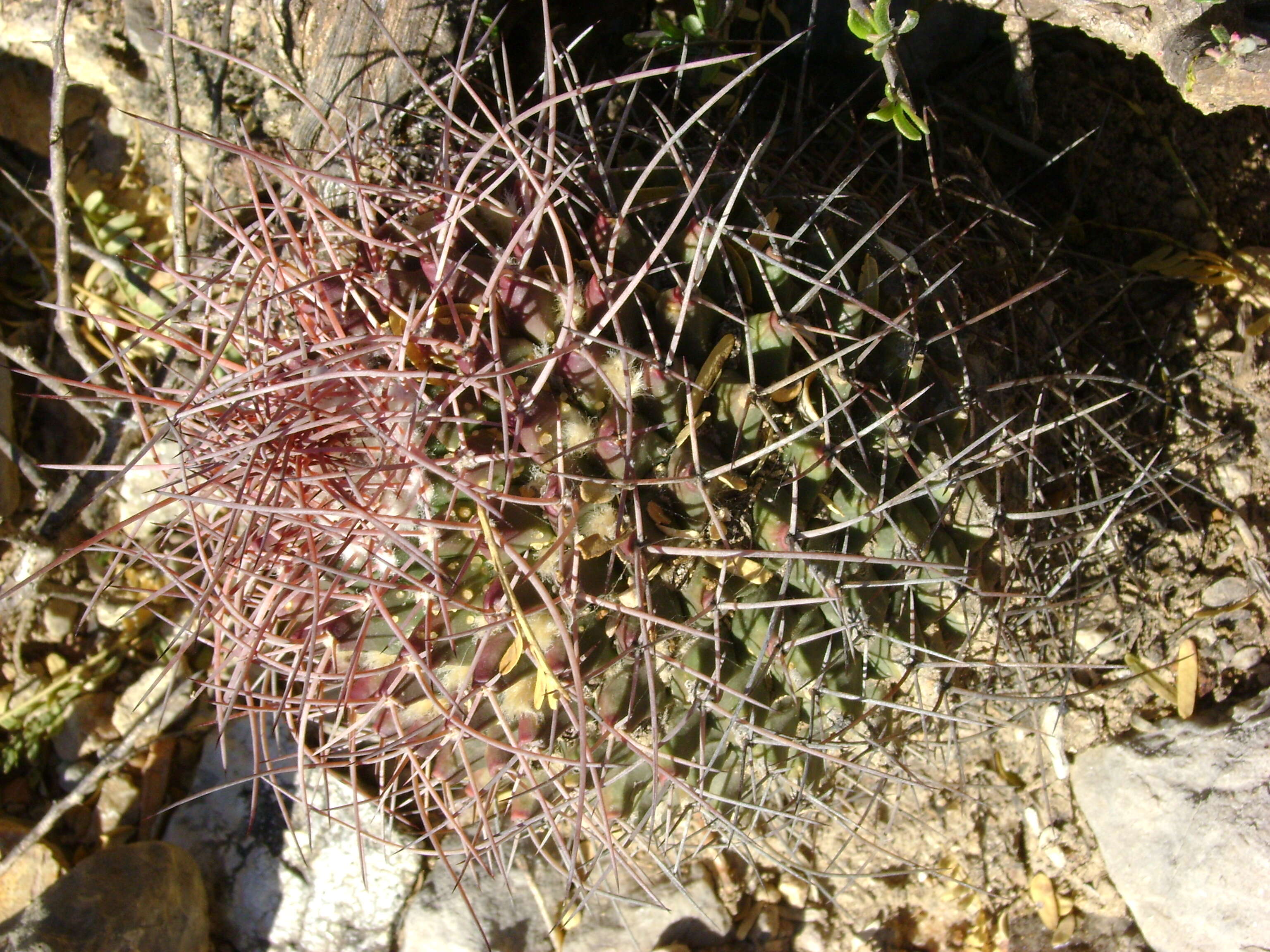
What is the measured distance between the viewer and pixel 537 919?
7.18 ft

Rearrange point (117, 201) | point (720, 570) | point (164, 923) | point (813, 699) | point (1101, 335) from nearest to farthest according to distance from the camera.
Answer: point (720, 570), point (813, 699), point (1101, 335), point (164, 923), point (117, 201)

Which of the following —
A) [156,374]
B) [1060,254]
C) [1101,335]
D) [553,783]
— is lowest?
[553,783]

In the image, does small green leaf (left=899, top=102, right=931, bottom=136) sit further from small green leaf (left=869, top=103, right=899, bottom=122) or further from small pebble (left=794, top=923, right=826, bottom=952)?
small pebble (left=794, top=923, right=826, bottom=952)

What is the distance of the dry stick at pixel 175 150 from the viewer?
71.9 inches

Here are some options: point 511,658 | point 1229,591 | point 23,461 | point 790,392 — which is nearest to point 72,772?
point 23,461

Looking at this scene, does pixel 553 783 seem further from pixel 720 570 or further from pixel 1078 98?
pixel 1078 98

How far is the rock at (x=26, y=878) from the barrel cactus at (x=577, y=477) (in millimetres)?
1209

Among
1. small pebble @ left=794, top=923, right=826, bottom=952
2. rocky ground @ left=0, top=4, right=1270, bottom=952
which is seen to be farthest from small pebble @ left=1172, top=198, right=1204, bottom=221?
small pebble @ left=794, top=923, right=826, bottom=952

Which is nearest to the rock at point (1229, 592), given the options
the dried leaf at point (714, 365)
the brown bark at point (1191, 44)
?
the brown bark at point (1191, 44)

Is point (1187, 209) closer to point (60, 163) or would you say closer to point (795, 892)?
point (795, 892)

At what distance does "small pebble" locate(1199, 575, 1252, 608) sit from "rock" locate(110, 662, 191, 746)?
231cm

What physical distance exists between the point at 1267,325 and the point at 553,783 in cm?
174

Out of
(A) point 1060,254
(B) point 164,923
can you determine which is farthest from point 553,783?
(A) point 1060,254

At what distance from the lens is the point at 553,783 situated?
4.63 feet
